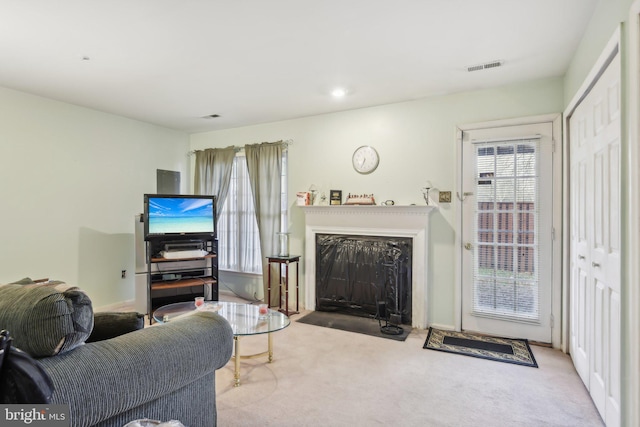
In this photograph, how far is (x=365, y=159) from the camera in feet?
13.3

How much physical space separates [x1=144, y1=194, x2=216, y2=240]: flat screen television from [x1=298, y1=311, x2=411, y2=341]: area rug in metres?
1.69

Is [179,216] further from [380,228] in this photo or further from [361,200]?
[380,228]

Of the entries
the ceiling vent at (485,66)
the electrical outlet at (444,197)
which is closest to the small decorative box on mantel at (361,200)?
the electrical outlet at (444,197)

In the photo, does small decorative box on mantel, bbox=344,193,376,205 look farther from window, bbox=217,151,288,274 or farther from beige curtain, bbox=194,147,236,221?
beige curtain, bbox=194,147,236,221

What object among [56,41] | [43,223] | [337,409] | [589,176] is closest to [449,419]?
[337,409]

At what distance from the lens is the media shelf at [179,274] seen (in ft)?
13.2

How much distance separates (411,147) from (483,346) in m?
2.12

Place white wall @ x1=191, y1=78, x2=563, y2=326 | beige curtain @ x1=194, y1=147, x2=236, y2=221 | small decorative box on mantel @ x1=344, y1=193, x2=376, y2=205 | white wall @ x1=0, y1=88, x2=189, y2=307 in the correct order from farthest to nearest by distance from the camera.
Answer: beige curtain @ x1=194, y1=147, x2=236, y2=221 < small decorative box on mantel @ x1=344, y1=193, x2=376, y2=205 < white wall @ x1=0, y1=88, x2=189, y2=307 < white wall @ x1=191, y1=78, x2=563, y2=326

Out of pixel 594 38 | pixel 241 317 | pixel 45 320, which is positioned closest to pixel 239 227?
pixel 241 317

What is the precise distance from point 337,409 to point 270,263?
7.73 ft

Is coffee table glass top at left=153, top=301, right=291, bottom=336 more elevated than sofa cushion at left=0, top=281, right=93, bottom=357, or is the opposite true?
sofa cushion at left=0, top=281, right=93, bottom=357

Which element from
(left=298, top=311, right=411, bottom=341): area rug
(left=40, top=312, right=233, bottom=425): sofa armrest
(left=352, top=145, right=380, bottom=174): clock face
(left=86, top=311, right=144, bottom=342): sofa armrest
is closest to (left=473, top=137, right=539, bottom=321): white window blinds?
(left=298, top=311, right=411, bottom=341): area rug

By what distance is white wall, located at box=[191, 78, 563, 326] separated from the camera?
3.40m

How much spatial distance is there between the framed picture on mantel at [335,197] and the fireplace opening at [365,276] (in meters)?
0.40
